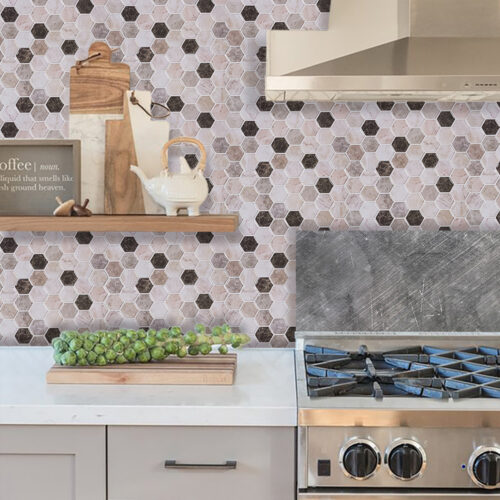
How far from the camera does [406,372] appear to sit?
201 cm

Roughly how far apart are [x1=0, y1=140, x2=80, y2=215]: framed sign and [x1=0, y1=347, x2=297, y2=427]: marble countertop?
0.65 m

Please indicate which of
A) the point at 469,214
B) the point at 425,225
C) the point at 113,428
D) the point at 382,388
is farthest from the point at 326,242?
the point at 113,428

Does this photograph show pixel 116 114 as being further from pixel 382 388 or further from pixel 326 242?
pixel 382 388

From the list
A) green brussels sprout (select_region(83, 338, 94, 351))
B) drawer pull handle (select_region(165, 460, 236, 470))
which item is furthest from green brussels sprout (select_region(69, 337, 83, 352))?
drawer pull handle (select_region(165, 460, 236, 470))

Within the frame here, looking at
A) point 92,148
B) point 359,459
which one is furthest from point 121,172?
point 359,459

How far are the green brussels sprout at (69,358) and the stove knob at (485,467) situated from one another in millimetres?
1110

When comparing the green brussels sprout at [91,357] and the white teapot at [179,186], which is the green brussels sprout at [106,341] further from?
the white teapot at [179,186]

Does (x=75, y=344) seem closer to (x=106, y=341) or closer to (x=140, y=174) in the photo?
(x=106, y=341)

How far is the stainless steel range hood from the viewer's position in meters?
2.01

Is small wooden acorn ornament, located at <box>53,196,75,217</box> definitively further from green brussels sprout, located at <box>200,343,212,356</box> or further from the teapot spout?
green brussels sprout, located at <box>200,343,212,356</box>

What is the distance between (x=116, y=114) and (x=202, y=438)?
47.2 inches

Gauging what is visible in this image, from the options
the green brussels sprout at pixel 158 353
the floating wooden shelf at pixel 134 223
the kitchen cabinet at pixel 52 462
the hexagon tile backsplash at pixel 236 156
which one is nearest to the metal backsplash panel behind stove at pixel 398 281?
the hexagon tile backsplash at pixel 236 156

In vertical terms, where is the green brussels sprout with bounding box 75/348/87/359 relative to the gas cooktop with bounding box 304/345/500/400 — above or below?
above

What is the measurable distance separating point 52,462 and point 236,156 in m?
1.18
